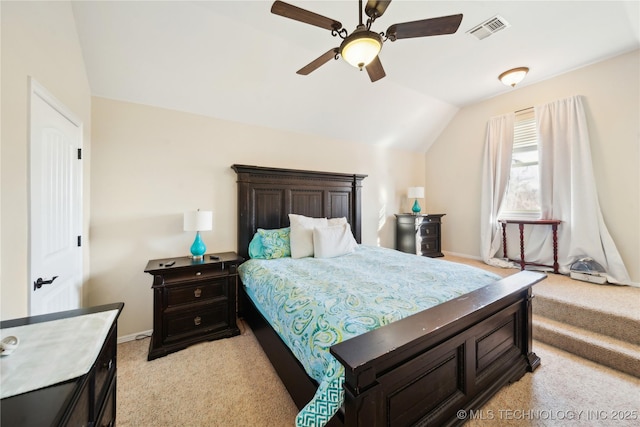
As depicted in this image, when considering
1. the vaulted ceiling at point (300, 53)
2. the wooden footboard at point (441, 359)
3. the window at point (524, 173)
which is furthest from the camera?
the window at point (524, 173)

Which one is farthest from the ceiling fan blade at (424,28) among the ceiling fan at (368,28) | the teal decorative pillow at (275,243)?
the teal decorative pillow at (275,243)

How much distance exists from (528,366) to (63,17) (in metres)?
4.39

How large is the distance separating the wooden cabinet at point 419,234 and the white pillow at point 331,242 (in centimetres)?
174

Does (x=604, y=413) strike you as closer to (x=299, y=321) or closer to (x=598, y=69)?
(x=299, y=321)

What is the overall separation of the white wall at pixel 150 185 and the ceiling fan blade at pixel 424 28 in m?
2.12

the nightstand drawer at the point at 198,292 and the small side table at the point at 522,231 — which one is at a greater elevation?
the small side table at the point at 522,231

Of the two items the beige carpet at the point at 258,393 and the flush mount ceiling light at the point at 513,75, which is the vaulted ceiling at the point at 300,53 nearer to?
the flush mount ceiling light at the point at 513,75

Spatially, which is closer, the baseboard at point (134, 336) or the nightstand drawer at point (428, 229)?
the baseboard at point (134, 336)

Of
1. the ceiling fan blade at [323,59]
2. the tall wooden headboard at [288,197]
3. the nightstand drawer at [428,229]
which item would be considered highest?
the ceiling fan blade at [323,59]

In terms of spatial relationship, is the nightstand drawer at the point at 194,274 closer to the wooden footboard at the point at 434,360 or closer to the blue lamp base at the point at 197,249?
the blue lamp base at the point at 197,249

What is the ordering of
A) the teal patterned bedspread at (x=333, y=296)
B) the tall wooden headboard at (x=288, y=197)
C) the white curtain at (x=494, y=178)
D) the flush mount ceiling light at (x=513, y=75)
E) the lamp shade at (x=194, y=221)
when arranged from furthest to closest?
the white curtain at (x=494, y=178) < the flush mount ceiling light at (x=513, y=75) < the tall wooden headboard at (x=288, y=197) < the lamp shade at (x=194, y=221) < the teal patterned bedspread at (x=333, y=296)

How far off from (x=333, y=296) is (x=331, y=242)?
4.20 feet

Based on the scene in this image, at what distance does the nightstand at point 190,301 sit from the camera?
2215mm

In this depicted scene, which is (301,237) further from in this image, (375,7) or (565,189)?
(565,189)
